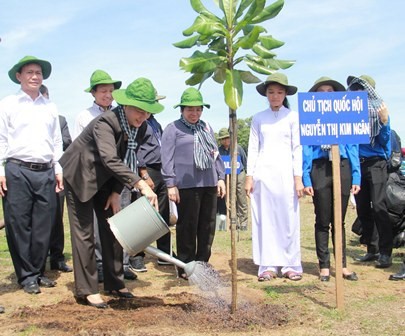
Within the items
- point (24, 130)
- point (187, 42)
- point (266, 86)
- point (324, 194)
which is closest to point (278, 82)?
point (266, 86)

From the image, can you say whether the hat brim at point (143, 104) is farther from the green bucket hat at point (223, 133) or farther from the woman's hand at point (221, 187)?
the green bucket hat at point (223, 133)

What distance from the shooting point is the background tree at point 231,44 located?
4.26m

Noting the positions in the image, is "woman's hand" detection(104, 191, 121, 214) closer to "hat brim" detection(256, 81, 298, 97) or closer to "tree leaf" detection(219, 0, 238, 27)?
"tree leaf" detection(219, 0, 238, 27)

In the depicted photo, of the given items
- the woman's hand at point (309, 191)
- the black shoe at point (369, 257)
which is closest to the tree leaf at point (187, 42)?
the woman's hand at point (309, 191)

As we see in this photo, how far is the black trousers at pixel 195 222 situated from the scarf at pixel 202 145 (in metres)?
0.31

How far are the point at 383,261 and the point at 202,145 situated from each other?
2.75 metres

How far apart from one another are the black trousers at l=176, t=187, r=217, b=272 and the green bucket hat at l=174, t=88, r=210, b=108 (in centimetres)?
99

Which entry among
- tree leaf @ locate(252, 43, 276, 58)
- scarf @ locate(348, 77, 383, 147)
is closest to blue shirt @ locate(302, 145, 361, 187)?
scarf @ locate(348, 77, 383, 147)

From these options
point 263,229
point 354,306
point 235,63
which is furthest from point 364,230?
point 235,63

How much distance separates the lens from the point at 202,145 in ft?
20.5

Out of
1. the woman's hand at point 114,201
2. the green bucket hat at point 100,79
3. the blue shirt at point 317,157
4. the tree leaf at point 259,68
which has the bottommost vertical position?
the woman's hand at point 114,201

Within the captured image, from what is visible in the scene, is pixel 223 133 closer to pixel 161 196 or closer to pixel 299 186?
pixel 161 196

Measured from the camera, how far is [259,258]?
6.34 m

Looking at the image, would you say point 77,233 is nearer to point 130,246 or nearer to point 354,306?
point 130,246
